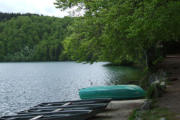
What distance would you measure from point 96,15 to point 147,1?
5.42m

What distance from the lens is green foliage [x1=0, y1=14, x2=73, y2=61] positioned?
5335 inches

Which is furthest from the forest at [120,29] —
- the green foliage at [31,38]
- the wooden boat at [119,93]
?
the green foliage at [31,38]

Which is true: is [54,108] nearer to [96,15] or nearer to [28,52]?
[96,15]

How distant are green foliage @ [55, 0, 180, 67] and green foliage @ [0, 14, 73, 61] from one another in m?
109

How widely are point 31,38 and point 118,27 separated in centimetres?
13601

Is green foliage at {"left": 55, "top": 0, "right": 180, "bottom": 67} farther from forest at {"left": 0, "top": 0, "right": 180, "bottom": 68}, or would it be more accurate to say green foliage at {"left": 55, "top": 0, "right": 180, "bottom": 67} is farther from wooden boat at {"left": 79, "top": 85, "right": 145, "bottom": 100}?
wooden boat at {"left": 79, "top": 85, "right": 145, "bottom": 100}

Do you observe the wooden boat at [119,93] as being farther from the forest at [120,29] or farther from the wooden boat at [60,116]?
the wooden boat at [60,116]

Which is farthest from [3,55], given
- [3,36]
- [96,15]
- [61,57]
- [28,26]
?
[96,15]

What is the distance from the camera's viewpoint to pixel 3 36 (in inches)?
5827

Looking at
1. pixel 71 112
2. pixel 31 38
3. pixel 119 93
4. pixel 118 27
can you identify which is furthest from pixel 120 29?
pixel 31 38

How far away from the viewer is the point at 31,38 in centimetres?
14638

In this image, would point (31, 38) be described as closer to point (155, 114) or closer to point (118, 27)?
point (118, 27)

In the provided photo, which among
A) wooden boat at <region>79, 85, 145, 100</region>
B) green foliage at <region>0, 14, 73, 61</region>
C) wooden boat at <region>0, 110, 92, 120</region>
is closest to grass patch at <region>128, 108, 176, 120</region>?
wooden boat at <region>0, 110, 92, 120</region>

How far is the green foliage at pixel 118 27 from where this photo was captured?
1288cm
